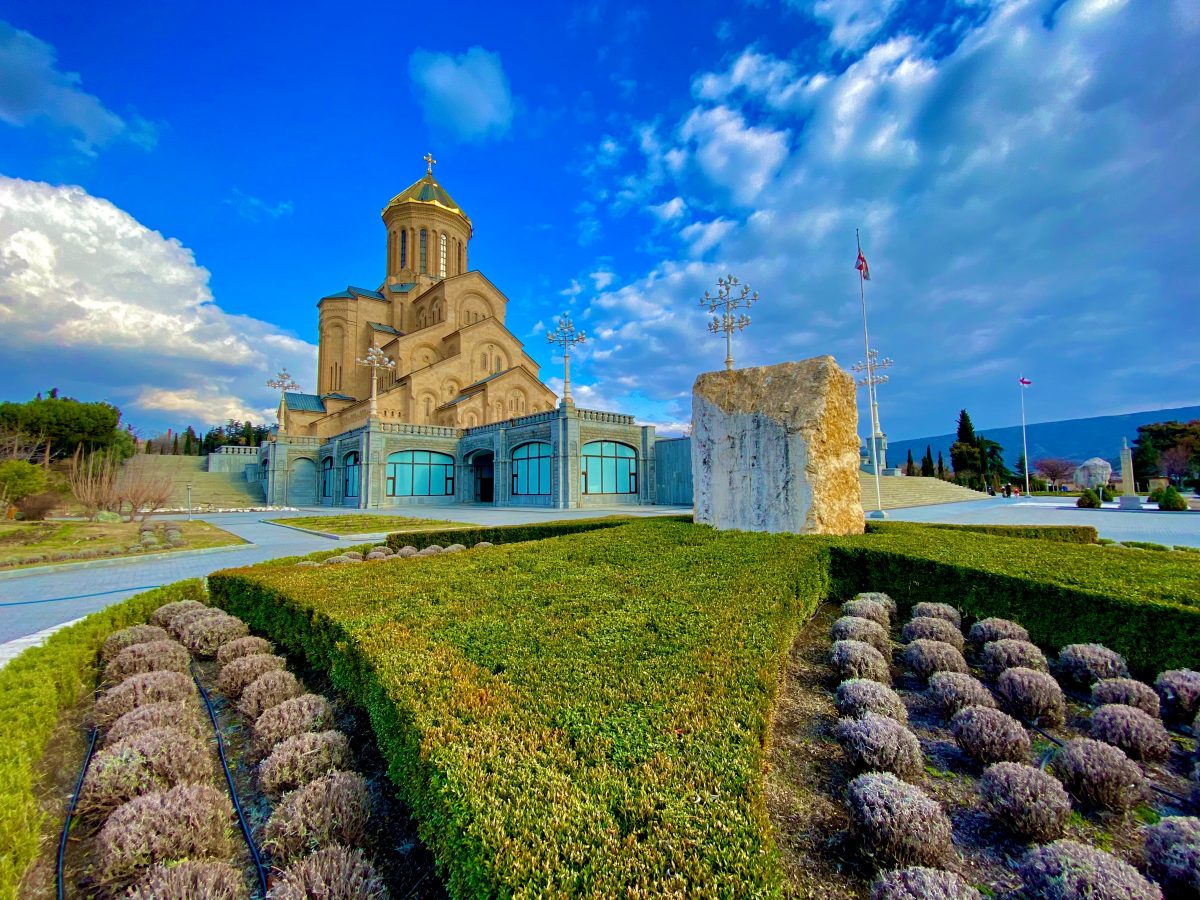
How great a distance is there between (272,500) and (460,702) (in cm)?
4146

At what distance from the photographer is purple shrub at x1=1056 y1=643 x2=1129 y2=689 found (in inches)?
178

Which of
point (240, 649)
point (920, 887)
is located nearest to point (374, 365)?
point (240, 649)

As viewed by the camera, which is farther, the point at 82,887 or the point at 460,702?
the point at 460,702

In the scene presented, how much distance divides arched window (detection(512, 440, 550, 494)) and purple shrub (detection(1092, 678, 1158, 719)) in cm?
2696

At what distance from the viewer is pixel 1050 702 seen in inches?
155

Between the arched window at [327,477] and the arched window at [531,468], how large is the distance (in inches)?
589

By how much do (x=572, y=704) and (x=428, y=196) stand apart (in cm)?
5560

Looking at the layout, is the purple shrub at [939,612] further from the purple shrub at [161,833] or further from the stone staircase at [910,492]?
the stone staircase at [910,492]

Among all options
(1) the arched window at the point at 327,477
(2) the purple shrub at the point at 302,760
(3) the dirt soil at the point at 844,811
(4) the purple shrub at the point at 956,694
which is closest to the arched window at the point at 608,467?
(1) the arched window at the point at 327,477

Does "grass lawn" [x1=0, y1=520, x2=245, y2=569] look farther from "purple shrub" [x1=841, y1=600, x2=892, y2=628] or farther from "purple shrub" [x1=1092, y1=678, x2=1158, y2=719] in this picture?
"purple shrub" [x1=1092, y1=678, x2=1158, y2=719]

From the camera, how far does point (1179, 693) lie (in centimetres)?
A: 405

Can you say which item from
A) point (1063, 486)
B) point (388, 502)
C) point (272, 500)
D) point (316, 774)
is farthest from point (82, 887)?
point (1063, 486)

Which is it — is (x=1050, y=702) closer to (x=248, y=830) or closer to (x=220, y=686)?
(x=248, y=830)

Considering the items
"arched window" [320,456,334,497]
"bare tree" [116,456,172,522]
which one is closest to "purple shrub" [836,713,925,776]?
"bare tree" [116,456,172,522]
